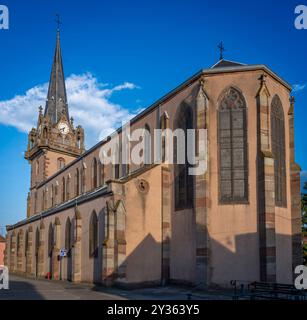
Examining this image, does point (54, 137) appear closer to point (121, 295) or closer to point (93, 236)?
point (93, 236)

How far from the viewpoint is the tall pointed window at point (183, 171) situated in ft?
75.0

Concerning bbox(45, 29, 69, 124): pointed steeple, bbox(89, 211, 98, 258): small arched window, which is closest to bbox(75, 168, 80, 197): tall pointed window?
bbox(45, 29, 69, 124): pointed steeple

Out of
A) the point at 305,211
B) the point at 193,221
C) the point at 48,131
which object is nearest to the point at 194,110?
the point at 193,221

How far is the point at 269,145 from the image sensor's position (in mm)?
21297

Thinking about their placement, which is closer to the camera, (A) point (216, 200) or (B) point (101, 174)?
(A) point (216, 200)

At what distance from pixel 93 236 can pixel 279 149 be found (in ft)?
43.5

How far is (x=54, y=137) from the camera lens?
5066 centimetres

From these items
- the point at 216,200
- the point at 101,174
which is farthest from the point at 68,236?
the point at 216,200

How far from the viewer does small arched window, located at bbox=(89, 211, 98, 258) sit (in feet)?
87.9

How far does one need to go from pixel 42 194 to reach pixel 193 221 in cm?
3291

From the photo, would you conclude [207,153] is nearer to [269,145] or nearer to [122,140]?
[269,145]

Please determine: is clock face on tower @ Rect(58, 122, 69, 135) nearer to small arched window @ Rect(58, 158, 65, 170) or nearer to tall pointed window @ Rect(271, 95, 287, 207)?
small arched window @ Rect(58, 158, 65, 170)

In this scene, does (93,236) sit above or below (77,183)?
below

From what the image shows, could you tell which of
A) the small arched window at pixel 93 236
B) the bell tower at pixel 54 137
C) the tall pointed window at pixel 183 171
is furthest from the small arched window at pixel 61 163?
the tall pointed window at pixel 183 171
